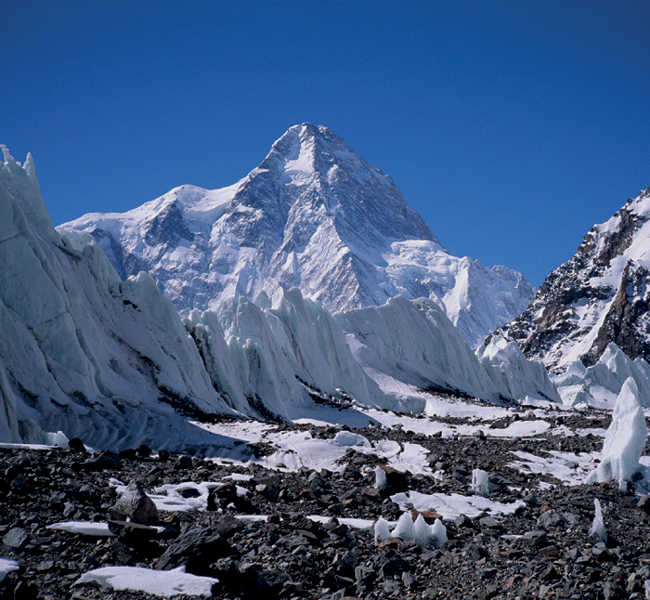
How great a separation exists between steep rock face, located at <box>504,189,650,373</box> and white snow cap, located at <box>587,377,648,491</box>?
11514 cm

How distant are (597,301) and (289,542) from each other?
171 metres

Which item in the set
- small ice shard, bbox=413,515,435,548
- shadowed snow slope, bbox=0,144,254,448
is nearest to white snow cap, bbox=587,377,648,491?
small ice shard, bbox=413,515,435,548

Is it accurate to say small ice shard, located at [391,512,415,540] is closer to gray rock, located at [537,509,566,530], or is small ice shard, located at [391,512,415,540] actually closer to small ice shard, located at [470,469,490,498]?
gray rock, located at [537,509,566,530]

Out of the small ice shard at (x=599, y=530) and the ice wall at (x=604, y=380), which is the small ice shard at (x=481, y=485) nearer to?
the small ice shard at (x=599, y=530)

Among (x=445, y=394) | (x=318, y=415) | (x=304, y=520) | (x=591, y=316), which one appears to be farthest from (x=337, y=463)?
(x=591, y=316)

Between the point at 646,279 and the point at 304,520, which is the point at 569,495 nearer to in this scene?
the point at 304,520

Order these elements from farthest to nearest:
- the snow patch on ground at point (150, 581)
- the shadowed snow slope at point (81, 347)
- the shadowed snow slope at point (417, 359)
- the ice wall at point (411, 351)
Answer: the ice wall at point (411, 351) < the shadowed snow slope at point (417, 359) < the shadowed snow slope at point (81, 347) < the snow patch on ground at point (150, 581)

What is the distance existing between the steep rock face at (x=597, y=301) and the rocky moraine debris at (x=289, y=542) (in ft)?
405

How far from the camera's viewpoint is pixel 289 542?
775 cm

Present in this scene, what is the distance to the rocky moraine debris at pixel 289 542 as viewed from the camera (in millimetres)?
6375

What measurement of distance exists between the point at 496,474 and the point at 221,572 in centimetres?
1062

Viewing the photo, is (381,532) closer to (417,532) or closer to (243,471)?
(417,532)

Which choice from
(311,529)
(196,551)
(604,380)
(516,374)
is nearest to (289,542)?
(311,529)

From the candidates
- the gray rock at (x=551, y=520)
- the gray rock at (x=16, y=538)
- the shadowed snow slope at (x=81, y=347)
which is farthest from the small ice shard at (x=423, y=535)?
the shadowed snow slope at (x=81, y=347)
